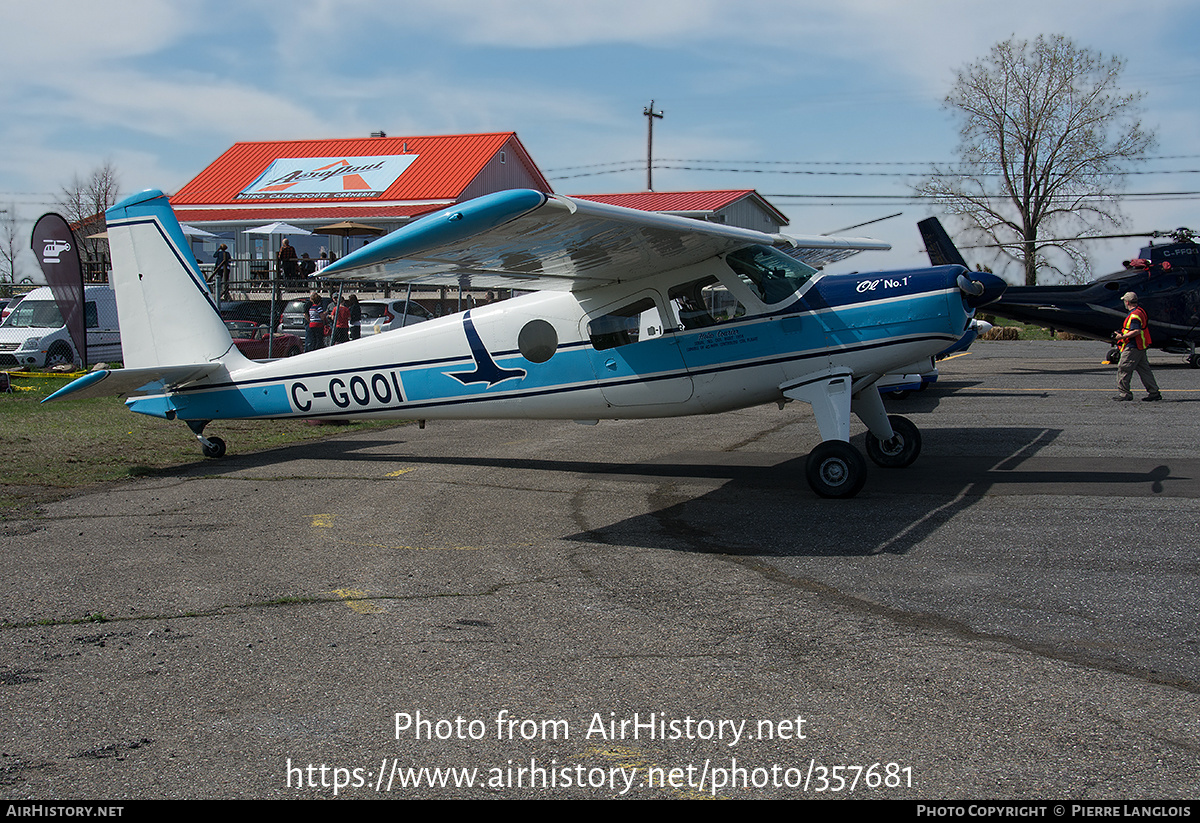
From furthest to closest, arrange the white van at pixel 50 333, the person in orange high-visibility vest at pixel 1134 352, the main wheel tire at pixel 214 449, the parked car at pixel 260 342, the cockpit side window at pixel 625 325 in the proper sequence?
the white van at pixel 50 333 → the parked car at pixel 260 342 → the person in orange high-visibility vest at pixel 1134 352 → the main wheel tire at pixel 214 449 → the cockpit side window at pixel 625 325

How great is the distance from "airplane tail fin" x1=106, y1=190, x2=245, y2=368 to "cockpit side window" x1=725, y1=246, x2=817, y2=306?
633 centimetres

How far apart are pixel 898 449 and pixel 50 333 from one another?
73.9 feet

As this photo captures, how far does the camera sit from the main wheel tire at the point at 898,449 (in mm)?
9852

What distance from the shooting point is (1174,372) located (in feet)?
67.1

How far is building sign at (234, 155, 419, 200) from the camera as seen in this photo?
43.6 metres

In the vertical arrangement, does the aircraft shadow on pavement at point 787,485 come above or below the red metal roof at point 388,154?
below

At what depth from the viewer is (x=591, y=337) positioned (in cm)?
950

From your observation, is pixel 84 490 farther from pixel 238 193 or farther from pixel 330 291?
pixel 238 193

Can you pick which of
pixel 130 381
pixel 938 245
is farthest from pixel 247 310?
pixel 938 245

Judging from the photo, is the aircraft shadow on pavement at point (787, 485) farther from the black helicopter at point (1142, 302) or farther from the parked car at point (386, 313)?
the parked car at point (386, 313)

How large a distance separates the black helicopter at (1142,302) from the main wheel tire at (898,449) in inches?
476

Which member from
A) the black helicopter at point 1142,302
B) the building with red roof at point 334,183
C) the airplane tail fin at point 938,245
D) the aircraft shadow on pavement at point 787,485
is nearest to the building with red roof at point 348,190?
the building with red roof at point 334,183

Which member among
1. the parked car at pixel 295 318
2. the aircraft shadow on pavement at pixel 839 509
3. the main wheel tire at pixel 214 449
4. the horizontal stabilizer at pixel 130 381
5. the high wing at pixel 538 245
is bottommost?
the aircraft shadow on pavement at pixel 839 509

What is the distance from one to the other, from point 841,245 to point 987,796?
905cm
